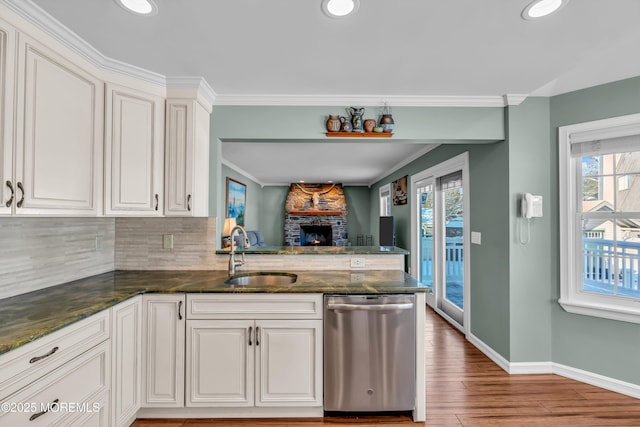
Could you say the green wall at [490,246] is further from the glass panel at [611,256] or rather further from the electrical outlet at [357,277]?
the electrical outlet at [357,277]

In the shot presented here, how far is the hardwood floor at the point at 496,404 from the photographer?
1965 mm

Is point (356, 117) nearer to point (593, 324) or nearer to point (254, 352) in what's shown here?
point (254, 352)

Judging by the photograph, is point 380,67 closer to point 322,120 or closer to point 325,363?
point 322,120

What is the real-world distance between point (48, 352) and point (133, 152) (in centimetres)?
129

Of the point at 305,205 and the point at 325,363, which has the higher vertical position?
the point at 305,205

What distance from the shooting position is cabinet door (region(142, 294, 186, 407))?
6.30ft

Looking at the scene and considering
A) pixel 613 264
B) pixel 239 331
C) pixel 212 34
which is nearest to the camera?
pixel 212 34

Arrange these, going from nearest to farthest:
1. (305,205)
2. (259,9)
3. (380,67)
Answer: (259,9) < (380,67) < (305,205)

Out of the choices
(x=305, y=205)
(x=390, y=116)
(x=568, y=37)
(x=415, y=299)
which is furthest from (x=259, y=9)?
(x=305, y=205)

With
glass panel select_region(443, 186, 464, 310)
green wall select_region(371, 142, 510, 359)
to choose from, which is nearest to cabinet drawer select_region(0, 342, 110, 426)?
green wall select_region(371, 142, 510, 359)

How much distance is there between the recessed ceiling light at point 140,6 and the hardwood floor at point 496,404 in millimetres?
2375

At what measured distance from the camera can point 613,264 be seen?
2355 mm

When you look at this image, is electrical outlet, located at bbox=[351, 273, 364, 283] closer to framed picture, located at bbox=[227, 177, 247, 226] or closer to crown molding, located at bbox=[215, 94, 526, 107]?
crown molding, located at bbox=[215, 94, 526, 107]

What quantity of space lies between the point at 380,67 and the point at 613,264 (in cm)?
234
